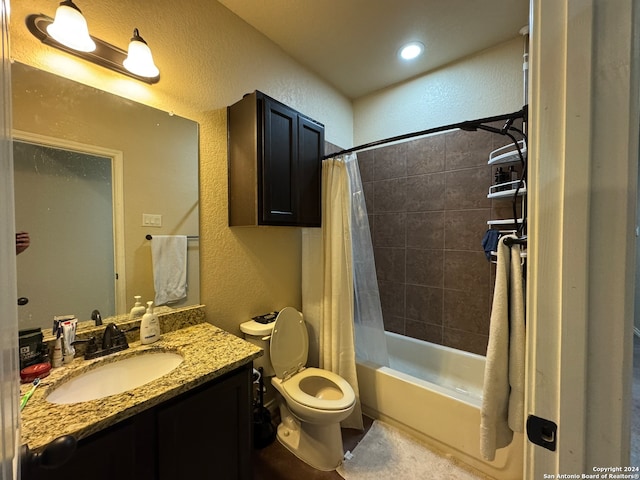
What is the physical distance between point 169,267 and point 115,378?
0.55 metres

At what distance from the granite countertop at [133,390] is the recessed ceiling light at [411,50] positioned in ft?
7.78

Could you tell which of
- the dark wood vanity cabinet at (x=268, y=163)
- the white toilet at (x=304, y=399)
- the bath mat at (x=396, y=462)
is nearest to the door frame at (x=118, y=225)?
the dark wood vanity cabinet at (x=268, y=163)

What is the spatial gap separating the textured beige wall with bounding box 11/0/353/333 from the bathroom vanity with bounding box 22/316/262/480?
0.53m

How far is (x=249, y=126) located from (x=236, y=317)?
1.24 metres

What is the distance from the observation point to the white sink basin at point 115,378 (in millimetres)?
963

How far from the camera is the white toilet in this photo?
145 cm

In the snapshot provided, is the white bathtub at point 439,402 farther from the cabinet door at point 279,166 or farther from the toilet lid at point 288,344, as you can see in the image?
the cabinet door at point 279,166

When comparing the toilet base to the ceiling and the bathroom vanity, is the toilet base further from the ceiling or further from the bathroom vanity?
the ceiling

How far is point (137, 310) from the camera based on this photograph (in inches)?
50.9

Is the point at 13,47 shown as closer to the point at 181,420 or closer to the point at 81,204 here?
the point at 81,204

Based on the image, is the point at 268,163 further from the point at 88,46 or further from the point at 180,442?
the point at 180,442

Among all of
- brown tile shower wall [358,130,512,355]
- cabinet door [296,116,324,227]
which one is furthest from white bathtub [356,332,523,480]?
cabinet door [296,116,324,227]

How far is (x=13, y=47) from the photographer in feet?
3.22

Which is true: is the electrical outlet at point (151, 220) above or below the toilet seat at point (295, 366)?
above
